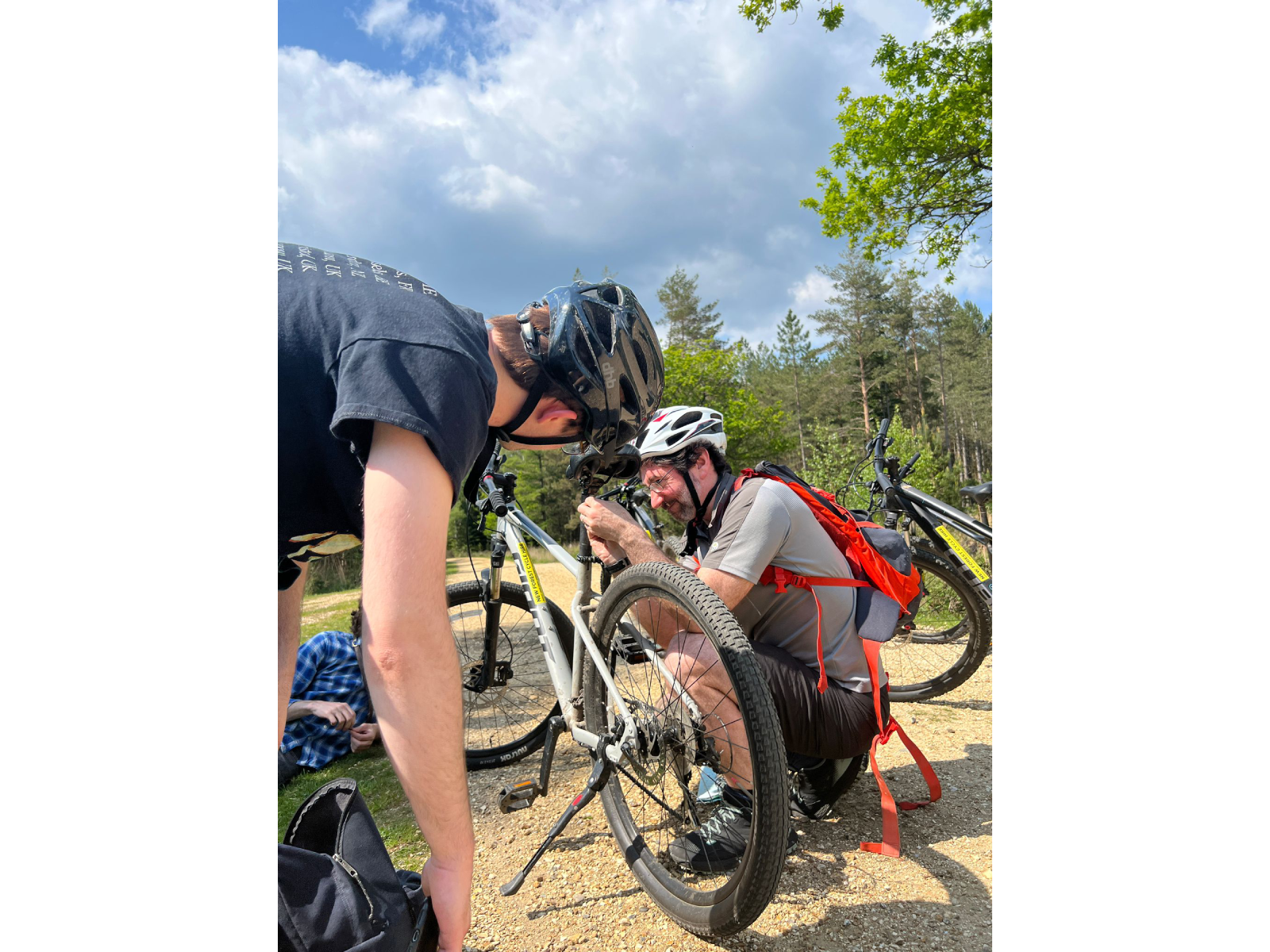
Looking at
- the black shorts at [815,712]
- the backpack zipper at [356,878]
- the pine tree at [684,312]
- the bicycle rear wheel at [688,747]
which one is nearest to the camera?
the backpack zipper at [356,878]

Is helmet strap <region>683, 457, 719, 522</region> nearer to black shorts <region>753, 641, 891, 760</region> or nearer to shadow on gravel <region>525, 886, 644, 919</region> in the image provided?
black shorts <region>753, 641, 891, 760</region>

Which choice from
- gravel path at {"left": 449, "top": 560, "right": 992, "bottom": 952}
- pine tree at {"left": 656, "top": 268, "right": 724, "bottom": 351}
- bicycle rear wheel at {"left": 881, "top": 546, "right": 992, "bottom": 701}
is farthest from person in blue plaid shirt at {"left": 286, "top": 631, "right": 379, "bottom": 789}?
pine tree at {"left": 656, "top": 268, "right": 724, "bottom": 351}

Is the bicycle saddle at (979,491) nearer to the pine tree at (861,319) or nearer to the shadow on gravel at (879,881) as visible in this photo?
the shadow on gravel at (879,881)

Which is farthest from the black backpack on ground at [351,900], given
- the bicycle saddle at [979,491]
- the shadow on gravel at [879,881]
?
the bicycle saddle at [979,491]

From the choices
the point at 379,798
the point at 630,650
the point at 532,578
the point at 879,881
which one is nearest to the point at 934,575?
the point at 879,881

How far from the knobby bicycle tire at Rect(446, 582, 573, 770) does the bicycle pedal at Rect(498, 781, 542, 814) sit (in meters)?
0.68

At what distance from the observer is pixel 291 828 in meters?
1.26

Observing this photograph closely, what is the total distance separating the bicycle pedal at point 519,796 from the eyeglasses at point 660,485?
150cm

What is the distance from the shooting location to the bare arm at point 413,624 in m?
0.86
